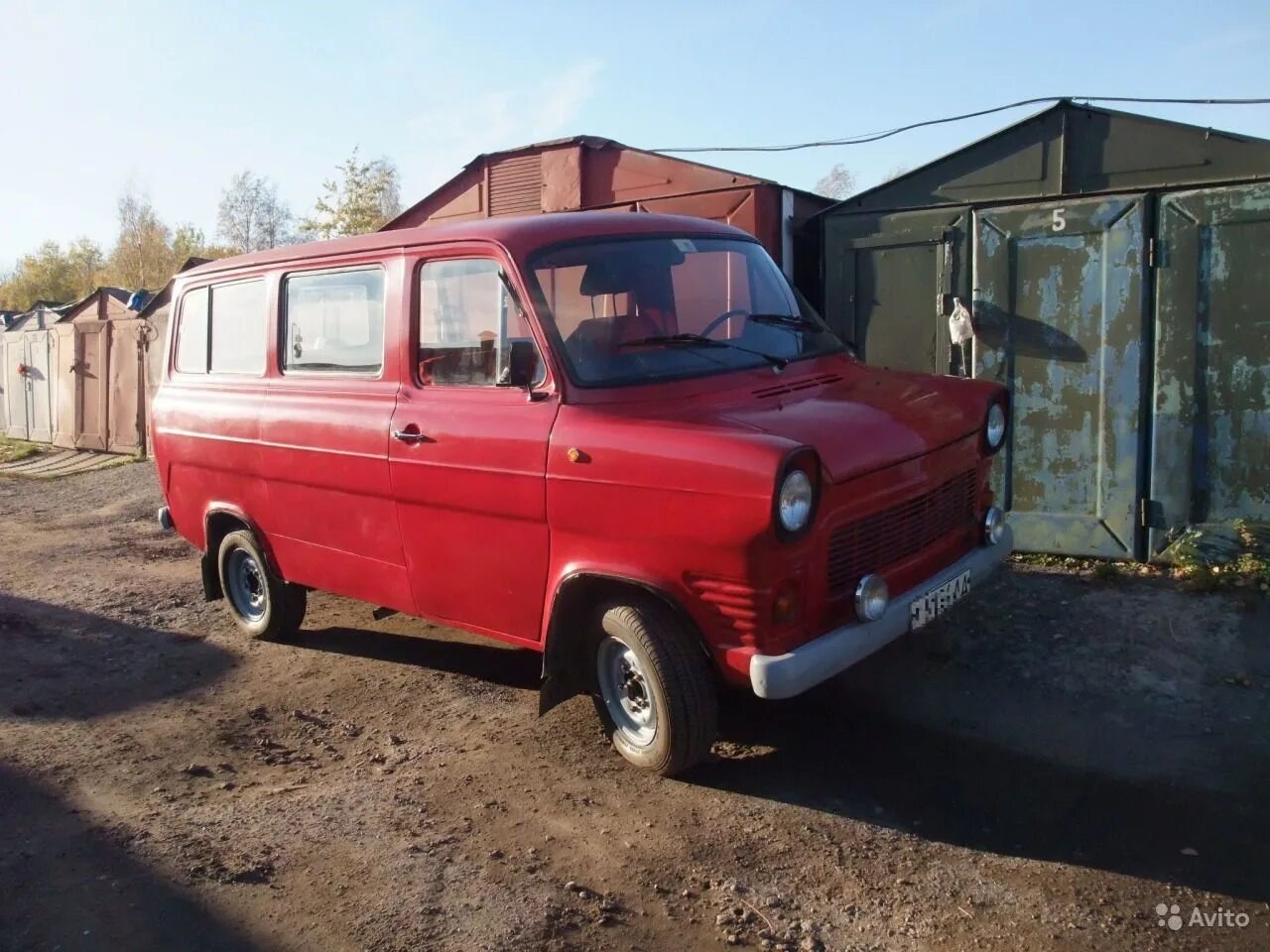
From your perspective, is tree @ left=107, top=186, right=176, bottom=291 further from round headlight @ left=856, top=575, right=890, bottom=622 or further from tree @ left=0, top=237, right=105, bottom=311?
round headlight @ left=856, top=575, right=890, bottom=622

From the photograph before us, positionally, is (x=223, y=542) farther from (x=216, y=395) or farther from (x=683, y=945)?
(x=683, y=945)

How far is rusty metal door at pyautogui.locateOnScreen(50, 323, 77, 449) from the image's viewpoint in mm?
15844

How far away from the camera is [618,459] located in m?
3.71

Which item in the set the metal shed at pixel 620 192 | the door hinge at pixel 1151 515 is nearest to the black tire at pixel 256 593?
the metal shed at pixel 620 192

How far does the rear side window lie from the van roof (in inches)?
25.8

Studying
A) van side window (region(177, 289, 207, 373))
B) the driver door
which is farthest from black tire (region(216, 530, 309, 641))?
the driver door

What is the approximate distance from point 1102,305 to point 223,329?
507cm

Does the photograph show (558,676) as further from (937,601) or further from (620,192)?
(620,192)

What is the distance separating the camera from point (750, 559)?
11.3 ft

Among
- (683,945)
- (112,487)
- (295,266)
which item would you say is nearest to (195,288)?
(295,266)

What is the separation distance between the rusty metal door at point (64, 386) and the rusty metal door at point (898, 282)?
42.0 feet

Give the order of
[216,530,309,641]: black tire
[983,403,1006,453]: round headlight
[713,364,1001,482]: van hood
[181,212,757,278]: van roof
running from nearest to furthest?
[713,364,1001,482]: van hood < [181,212,757,278]: van roof < [983,403,1006,453]: round headlight < [216,530,309,641]: black tire

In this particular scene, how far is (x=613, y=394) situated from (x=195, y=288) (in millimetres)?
3465

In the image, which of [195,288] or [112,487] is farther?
[112,487]
